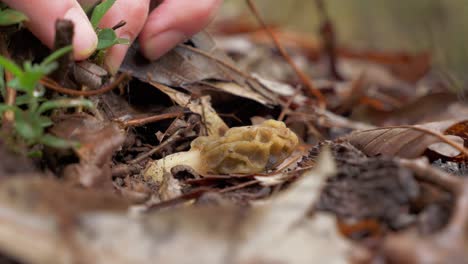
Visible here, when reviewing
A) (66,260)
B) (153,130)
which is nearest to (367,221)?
(66,260)

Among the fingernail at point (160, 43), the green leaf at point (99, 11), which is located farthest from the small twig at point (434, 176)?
the fingernail at point (160, 43)

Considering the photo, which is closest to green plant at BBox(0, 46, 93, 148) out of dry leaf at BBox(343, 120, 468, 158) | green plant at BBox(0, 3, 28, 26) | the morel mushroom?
green plant at BBox(0, 3, 28, 26)

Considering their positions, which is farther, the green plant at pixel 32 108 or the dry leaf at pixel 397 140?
the dry leaf at pixel 397 140

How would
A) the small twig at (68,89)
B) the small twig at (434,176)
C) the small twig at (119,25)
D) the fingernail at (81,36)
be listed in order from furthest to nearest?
the small twig at (119,25) → the fingernail at (81,36) → the small twig at (68,89) → the small twig at (434,176)

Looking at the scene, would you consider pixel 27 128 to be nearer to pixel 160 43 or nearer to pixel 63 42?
pixel 63 42

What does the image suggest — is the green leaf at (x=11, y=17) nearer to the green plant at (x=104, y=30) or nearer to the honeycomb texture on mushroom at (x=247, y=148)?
the green plant at (x=104, y=30)

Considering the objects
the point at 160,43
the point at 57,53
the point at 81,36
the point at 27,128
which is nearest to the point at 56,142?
the point at 27,128

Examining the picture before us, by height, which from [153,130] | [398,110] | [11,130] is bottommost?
[398,110]

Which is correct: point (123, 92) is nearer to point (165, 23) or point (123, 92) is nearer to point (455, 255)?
point (165, 23)
